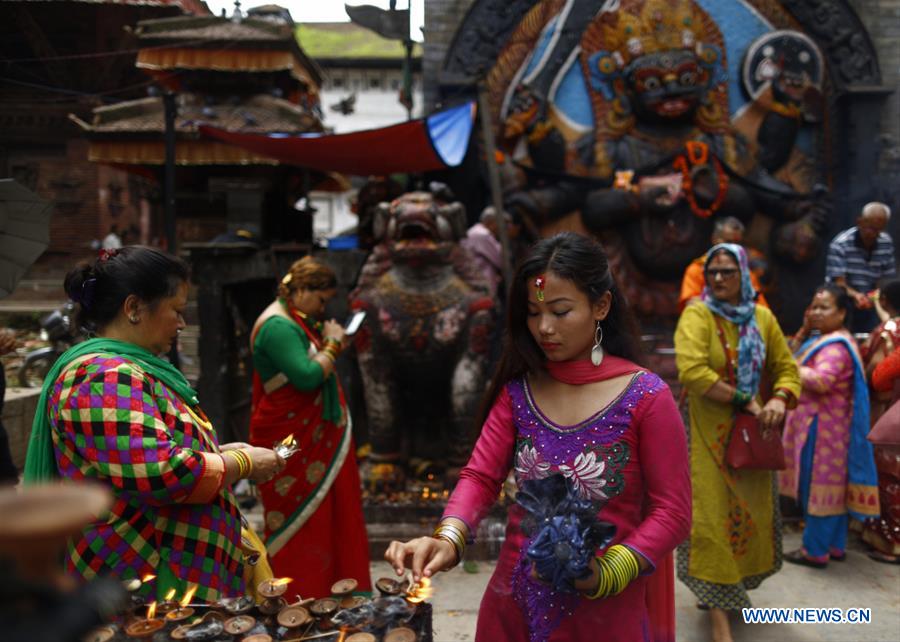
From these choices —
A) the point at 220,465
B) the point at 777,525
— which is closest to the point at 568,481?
the point at 220,465

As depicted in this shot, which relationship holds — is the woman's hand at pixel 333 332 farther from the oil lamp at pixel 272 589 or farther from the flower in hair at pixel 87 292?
the oil lamp at pixel 272 589

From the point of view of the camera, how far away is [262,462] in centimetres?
206

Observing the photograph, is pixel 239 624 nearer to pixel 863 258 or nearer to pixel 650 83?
pixel 863 258

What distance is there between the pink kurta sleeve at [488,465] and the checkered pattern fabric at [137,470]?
0.71 m

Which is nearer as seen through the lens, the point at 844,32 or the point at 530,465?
the point at 530,465

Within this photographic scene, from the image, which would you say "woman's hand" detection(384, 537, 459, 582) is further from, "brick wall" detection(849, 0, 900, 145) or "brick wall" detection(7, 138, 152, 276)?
"brick wall" detection(7, 138, 152, 276)

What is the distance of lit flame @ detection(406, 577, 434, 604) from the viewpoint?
5.24 feet

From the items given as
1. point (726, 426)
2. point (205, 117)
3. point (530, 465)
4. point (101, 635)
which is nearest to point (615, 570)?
point (530, 465)

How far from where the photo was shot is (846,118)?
8.23 metres

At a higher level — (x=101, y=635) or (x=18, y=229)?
(x=18, y=229)

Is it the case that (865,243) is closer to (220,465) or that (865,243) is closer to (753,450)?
(753,450)

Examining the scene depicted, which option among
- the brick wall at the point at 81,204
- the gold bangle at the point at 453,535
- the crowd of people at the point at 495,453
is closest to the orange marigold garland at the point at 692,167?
the crowd of people at the point at 495,453

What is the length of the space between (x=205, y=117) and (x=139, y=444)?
30.4 feet

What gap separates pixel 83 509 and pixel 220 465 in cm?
142
